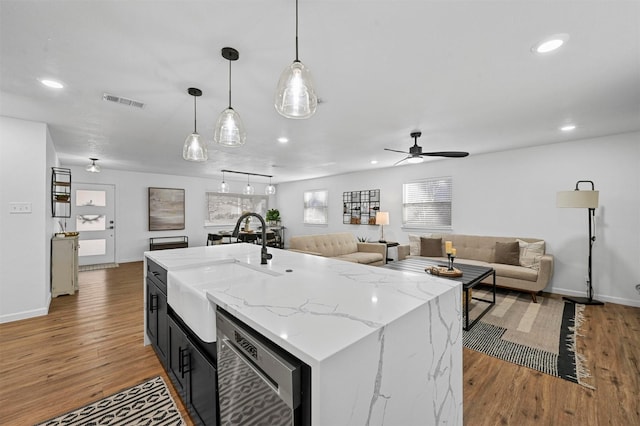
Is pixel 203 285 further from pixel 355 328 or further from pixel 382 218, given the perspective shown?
pixel 382 218

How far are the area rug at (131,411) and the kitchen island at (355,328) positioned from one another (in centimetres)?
79

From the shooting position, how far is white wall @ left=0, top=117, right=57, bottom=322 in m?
3.08

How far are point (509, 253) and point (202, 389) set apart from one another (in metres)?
4.65

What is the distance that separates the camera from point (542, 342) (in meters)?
2.62

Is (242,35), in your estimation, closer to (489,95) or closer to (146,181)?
(489,95)

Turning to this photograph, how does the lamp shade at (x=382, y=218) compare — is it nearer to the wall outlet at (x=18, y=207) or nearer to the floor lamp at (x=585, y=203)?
the floor lamp at (x=585, y=203)

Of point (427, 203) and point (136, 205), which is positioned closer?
point (427, 203)

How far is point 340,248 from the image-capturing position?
18.3 feet

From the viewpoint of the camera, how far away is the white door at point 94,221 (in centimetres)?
621

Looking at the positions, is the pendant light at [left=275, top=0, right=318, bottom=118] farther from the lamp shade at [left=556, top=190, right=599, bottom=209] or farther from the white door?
the white door

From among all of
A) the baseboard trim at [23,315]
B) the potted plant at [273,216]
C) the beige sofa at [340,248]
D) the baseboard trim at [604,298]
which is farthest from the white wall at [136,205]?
the baseboard trim at [604,298]

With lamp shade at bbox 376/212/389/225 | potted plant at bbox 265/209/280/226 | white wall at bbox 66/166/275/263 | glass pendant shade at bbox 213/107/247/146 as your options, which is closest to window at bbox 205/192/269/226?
potted plant at bbox 265/209/280/226

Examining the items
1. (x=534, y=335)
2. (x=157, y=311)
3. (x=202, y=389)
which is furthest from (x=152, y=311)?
(x=534, y=335)

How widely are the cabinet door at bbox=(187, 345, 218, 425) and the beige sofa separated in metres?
3.35
